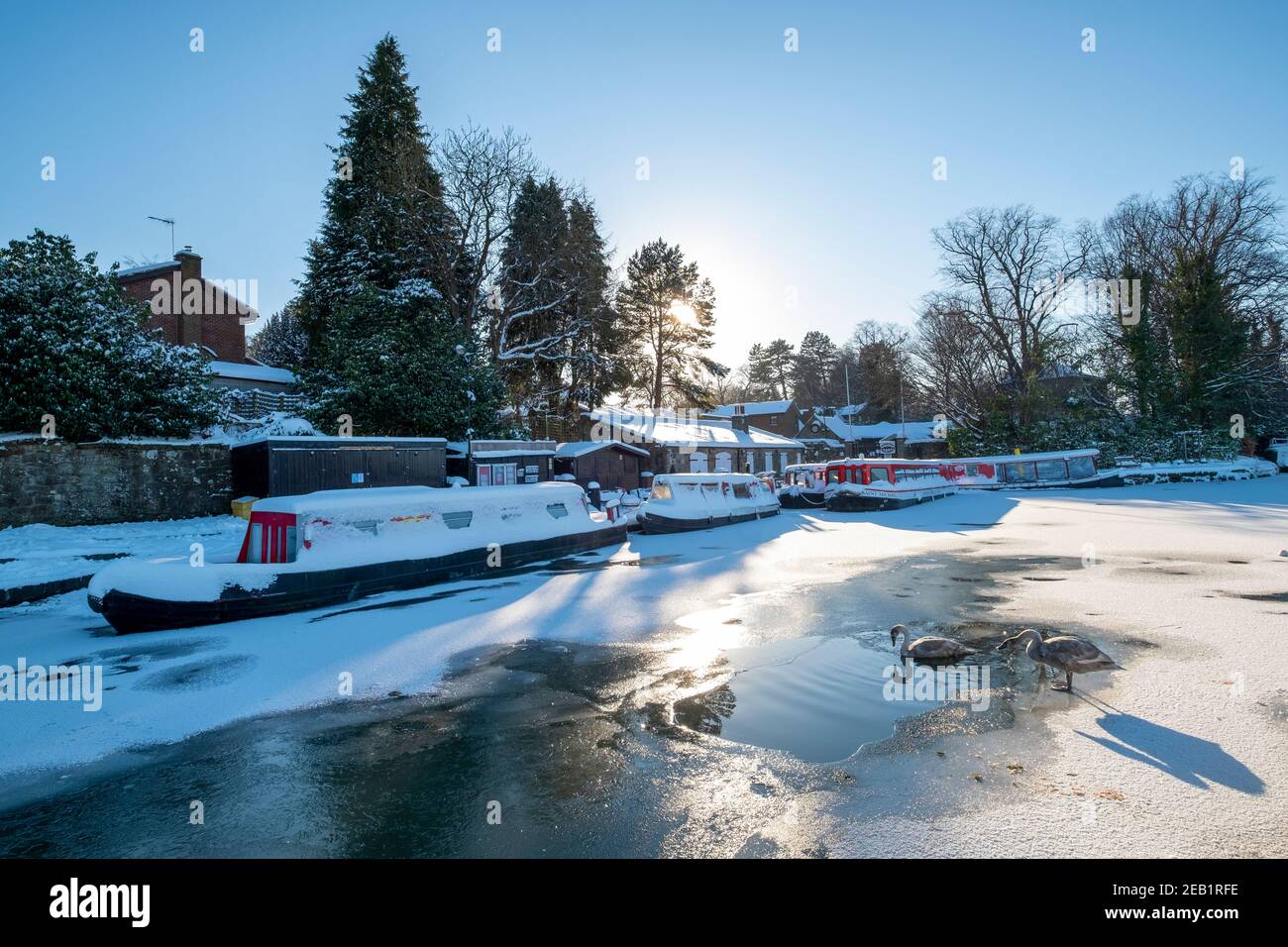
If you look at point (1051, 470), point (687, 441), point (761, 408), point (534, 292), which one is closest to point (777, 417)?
point (761, 408)

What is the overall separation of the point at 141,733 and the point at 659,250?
4543 cm

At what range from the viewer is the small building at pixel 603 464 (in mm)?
33375

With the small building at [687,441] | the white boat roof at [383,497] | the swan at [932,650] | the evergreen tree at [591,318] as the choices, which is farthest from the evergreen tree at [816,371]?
the swan at [932,650]

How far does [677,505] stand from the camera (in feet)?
72.0

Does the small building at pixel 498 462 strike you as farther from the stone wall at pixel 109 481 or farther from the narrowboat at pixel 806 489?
the narrowboat at pixel 806 489

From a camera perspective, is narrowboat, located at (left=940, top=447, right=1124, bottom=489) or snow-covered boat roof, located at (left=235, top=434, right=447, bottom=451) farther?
narrowboat, located at (left=940, top=447, right=1124, bottom=489)

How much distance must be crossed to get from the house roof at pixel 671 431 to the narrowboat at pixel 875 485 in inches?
486

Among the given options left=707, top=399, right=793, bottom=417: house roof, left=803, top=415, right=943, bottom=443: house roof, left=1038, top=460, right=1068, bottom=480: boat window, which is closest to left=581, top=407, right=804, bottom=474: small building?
left=707, top=399, right=793, bottom=417: house roof

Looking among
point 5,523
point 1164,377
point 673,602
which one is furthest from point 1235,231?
point 5,523

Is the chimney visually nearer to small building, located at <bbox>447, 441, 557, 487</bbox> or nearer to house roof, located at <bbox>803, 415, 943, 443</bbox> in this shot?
small building, located at <bbox>447, 441, 557, 487</bbox>

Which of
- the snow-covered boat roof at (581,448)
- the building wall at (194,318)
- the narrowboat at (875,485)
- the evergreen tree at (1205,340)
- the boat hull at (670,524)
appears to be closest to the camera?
the boat hull at (670,524)

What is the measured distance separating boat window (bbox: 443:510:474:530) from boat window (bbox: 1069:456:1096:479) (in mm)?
36206

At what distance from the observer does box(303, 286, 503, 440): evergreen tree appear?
2666 centimetres
